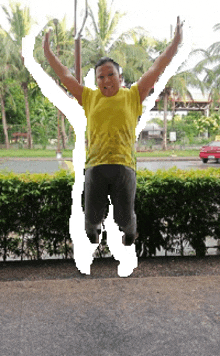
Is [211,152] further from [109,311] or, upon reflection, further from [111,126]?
[111,126]

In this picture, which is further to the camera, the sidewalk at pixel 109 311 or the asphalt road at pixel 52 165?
the asphalt road at pixel 52 165

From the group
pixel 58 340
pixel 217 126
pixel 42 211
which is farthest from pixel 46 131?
pixel 58 340

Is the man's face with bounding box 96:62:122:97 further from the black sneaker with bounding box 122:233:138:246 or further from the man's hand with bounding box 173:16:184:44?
the black sneaker with bounding box 122:233:138:246

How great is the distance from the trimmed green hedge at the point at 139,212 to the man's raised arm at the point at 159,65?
1.78 meters

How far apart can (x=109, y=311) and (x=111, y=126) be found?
154 cm

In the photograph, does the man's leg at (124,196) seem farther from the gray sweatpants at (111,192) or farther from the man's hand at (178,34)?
the man's hand at (178,34)

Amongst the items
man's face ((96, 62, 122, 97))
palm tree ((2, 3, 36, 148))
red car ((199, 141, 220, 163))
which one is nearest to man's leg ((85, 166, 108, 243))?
man's face ((96, 62, 122, 97))

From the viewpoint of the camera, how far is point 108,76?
201cm

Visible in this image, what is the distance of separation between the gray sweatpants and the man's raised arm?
488mm

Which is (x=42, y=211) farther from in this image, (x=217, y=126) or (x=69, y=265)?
(x=217, y=126)

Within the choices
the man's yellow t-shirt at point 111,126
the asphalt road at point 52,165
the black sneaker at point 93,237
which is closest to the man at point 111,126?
the man's yellow t-shirt at point 111,126

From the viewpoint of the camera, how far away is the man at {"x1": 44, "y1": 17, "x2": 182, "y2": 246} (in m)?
2.05

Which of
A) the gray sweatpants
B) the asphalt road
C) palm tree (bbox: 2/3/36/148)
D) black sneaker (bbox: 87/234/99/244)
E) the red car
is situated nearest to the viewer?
the gray sweatpants

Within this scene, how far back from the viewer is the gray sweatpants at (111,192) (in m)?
2.10
